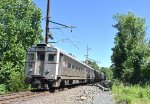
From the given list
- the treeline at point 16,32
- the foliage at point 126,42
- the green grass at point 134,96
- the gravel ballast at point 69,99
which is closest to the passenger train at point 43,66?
the gravel ballast at point 69,99

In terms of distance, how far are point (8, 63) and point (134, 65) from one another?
47.8 ft

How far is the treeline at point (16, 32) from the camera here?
43656mm

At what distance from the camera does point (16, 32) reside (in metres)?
46.3

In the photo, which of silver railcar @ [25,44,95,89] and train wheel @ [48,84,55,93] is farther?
train wheel @ [48,84,55,93]

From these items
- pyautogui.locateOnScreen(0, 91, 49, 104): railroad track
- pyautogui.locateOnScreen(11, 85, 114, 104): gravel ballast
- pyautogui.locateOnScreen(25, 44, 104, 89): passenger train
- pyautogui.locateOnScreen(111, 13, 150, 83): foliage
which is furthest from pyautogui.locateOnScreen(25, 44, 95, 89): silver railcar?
pyautogui.locateOnScreen(111, 13, 150, 83): foliage

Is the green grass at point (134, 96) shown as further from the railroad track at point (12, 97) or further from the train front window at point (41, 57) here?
the train front window at point (41, 57)

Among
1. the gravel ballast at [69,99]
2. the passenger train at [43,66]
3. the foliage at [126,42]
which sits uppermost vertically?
the foliage at [126,42]

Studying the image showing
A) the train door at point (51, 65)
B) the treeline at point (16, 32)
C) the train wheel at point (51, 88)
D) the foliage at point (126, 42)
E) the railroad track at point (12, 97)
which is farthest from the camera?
the foliage at point (126, 42)

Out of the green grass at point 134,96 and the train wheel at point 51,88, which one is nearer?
the green grass at point 134,96

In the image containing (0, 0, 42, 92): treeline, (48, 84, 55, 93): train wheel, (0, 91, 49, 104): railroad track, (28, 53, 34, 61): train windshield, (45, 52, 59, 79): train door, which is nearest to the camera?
(0, 91, 49, 104): railroad track

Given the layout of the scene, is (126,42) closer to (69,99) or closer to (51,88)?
(51,88)

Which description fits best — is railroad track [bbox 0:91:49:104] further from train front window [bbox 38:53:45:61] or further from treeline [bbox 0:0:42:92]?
treeline [bbox 0:0:42:92]

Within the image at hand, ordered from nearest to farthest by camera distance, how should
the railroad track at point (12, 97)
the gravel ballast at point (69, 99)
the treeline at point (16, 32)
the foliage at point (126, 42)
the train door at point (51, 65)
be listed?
the railroad track at point (12, 97) < the gravel ballast at point (69, 99) < the train door at point (51, 65) < the treeline at point (16, 32) < the foliage at point (126, 42)

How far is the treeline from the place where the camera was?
143 feet
